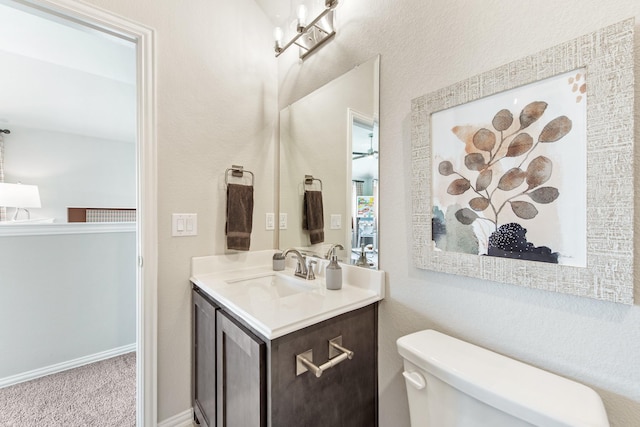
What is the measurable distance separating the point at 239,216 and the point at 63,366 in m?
1.92

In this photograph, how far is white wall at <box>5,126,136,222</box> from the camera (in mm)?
2924

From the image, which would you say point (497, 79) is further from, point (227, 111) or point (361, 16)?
point (227, 111)

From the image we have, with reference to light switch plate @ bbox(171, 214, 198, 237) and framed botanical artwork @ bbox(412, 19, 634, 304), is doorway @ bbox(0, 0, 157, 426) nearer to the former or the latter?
light switch plate @ bbox(171, 214, 198, 237)

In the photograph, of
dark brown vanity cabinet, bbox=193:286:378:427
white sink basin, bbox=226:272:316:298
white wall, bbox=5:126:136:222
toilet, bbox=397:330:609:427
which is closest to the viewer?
toilet, bbox=397:330:609:427

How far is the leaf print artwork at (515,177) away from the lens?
679 mm

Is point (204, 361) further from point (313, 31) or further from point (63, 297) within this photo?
point (313, 31)

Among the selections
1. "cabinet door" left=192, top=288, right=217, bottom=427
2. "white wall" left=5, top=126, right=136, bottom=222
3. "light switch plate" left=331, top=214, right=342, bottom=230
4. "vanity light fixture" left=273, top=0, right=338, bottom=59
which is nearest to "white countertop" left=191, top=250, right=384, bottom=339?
"cabinet door" left=192, top=288, right=217, bottom=427

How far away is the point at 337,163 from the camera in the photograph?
1396mm

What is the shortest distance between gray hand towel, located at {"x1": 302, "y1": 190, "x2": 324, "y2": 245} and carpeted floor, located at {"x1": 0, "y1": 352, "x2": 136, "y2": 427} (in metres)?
1.50

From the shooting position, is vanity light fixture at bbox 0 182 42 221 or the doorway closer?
the doorway

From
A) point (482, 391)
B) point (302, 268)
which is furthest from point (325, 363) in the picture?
point (302, 268)

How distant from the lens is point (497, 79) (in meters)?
0.80

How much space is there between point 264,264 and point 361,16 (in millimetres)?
1477

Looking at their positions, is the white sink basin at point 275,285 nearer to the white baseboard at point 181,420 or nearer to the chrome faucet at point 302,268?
the chrome faucet at point 302,268
